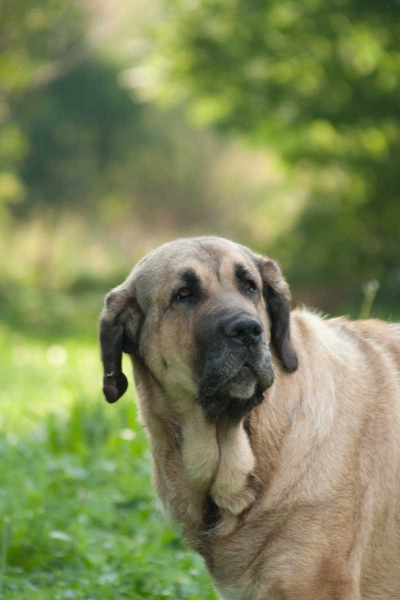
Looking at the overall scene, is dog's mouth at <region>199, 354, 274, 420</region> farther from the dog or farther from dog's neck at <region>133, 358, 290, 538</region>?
dog's neck at <region>133, 358, 290, 538</region>

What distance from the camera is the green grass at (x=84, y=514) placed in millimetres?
4172

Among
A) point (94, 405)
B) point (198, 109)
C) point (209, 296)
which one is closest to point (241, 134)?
point (198, 109)

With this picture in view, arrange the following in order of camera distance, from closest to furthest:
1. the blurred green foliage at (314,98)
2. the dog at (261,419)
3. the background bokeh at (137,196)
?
the dog at (261,419) < the background bokeh at (137,196) < the blurred green foliage at (314,98)

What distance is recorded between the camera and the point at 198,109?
14.6 metres

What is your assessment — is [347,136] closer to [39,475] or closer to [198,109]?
[198,109]

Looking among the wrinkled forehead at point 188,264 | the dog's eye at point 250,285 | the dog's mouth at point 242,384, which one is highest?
the wrinkled forehead at point 188,264

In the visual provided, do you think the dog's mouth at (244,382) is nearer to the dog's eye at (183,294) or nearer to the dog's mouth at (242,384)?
the dog's mouth at (242,384)

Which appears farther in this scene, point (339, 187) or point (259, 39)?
point (339, 187)

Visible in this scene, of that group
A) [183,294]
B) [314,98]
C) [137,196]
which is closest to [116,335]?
[183,294]

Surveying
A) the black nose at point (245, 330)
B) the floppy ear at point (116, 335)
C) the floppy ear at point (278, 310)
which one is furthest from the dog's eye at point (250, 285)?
the floppy ear at point (116, 335)

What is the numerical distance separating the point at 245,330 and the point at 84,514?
91.8 inches

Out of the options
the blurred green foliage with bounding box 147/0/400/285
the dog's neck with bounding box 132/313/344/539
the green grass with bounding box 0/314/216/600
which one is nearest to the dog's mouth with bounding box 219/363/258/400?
the dog's neck with bounding box 132/313/344/539

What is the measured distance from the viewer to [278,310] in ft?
12.0

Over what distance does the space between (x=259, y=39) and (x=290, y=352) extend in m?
10.2
